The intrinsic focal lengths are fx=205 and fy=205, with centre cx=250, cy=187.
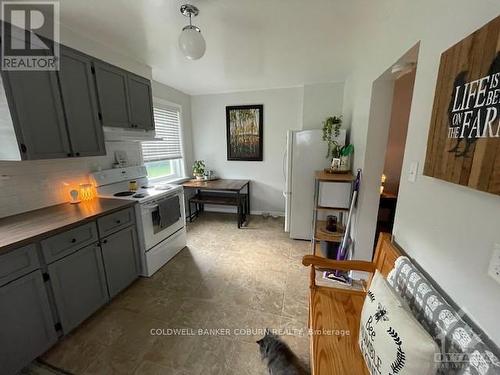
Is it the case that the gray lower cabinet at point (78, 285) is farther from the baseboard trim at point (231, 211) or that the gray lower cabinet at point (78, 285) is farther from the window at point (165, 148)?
the baseboard trim at point (231, 211)

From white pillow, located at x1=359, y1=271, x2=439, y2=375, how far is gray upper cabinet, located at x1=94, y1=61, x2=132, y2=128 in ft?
8.63

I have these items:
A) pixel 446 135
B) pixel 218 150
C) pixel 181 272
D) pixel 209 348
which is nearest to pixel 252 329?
pixel 209 348

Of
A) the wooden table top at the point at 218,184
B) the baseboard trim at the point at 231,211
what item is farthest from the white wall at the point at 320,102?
the baseboard trim at the point at 231,211

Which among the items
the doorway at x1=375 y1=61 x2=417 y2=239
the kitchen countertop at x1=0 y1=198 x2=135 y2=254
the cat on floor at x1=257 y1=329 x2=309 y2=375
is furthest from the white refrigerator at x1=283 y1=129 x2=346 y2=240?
the kitchen countertop at x1=0 y1=198 x2=135 y2=254

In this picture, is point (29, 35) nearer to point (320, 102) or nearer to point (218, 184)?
point (218, 184)

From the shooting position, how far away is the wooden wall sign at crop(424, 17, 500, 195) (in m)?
0.62

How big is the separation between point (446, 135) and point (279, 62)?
7.26 ft

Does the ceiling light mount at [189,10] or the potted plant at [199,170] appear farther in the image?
the potted plant at [199,170]

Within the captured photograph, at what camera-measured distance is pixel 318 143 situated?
2.88 meters

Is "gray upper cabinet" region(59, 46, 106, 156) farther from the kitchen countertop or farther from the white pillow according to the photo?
the white pillow

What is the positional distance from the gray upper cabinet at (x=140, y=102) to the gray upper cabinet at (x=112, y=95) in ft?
0.23

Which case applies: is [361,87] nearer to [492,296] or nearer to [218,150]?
[492,296]

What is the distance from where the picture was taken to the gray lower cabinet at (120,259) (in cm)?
187

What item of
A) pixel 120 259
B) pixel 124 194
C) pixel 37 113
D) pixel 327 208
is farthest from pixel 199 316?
pixel 37 113
